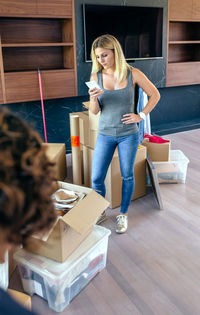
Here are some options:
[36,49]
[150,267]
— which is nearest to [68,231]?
[150,267]

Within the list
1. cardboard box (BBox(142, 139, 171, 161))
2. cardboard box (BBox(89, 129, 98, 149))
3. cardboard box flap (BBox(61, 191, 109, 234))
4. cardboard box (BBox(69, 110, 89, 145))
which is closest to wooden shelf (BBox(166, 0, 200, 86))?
cardboard box (BBox(142, 139, 171, 161))

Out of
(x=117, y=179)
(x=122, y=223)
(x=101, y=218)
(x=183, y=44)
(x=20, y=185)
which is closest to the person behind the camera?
(x=20, y=185)

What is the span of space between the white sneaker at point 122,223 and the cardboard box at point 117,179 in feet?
0.91

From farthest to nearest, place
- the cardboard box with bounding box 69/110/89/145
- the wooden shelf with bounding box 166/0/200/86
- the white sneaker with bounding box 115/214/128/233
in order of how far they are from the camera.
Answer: the wooden shelf with bounding box 166/0/200/86
the cardboard box with bounding box 69/110/89/145
the white sneaker with bounding box 115/214/128/233

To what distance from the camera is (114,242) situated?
2.07m

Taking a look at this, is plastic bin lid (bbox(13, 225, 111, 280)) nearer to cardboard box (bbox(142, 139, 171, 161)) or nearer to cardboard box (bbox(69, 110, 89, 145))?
cardboard box (bbox(69, 110, 89, 145))

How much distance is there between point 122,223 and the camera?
7.18ft

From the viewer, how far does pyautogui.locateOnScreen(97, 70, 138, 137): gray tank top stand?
190cm

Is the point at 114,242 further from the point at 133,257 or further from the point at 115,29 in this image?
the point at 115,29

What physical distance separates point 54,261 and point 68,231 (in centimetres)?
17

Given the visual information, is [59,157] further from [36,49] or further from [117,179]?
[36,49]

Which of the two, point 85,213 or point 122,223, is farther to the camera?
point 122,223

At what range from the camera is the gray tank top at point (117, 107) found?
74.9 inches

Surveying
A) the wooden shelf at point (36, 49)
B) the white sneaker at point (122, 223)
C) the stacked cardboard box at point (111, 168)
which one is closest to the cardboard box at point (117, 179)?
the stacked cardboard box at point (111, 168)
